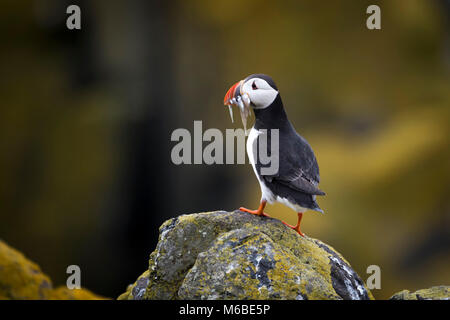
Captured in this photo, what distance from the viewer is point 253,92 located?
172 inches

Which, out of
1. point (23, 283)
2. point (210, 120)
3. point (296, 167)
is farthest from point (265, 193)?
point (210, 120)

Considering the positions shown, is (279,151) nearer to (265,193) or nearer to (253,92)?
(265,193)

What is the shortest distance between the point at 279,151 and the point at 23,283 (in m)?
2.80

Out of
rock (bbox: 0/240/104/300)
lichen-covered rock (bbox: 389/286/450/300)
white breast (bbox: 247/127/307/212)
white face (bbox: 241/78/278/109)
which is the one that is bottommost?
rock (bbox: 0/240/104/300)

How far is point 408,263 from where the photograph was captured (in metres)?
9.77

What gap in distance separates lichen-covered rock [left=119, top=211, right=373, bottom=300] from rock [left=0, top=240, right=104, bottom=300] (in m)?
1.27

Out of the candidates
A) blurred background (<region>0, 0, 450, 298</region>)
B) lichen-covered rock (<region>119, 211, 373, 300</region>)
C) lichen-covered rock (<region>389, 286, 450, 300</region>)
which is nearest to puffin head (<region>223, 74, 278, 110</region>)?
lichen-covered rock (<region>119, 211, 373, 300</region>)

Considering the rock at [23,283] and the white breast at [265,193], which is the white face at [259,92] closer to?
the white breast at [265,193]

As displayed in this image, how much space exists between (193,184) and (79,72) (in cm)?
359

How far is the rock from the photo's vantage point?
523 centimetres

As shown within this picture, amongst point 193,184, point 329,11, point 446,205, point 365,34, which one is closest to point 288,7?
point 329,11

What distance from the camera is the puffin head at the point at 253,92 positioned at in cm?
433

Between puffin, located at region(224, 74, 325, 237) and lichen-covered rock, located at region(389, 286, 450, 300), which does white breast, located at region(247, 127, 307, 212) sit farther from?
lichen-covered rock, located at region(389, 286, 450, 300)

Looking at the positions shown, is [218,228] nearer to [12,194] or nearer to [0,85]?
[12,194]
